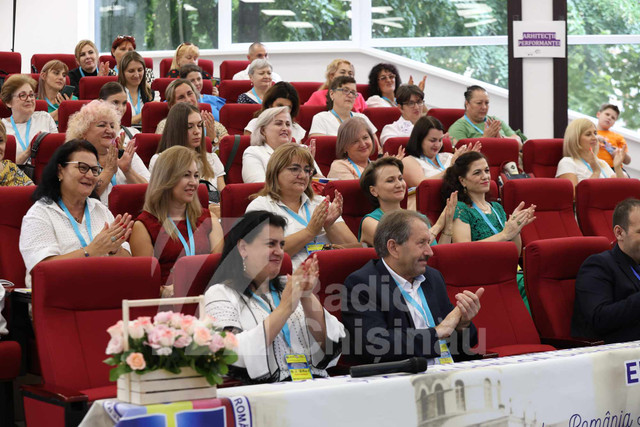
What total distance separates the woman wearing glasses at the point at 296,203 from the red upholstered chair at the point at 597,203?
63.2 inches

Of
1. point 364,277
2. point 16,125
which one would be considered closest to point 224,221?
point 364,277

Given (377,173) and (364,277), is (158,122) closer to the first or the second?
(377,173)

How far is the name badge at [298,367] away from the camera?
273 cm

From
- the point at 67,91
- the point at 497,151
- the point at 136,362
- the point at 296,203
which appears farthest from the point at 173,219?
the point at 67,91

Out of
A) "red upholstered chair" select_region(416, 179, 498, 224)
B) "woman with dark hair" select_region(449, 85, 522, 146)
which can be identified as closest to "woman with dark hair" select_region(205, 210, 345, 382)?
"red upholstered chair" select_region(416, 179, 498, 224)

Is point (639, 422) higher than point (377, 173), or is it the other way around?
point (377, 173)

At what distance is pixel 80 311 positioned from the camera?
9.52ft

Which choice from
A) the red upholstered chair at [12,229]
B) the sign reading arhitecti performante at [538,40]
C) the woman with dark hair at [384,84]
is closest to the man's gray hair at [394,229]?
the red upholstered chair at [12,229]

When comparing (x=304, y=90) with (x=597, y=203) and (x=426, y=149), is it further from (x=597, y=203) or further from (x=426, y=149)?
(x=597, y=203)

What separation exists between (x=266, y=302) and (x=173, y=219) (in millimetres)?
889

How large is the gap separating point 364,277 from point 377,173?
110 centimetres

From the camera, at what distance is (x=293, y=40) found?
1029cm

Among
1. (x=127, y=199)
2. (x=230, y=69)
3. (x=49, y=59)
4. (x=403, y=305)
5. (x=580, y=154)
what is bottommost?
(x=403, y=305)

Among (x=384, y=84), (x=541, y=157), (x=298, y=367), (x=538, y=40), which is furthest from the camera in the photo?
(x=538, y=40)
